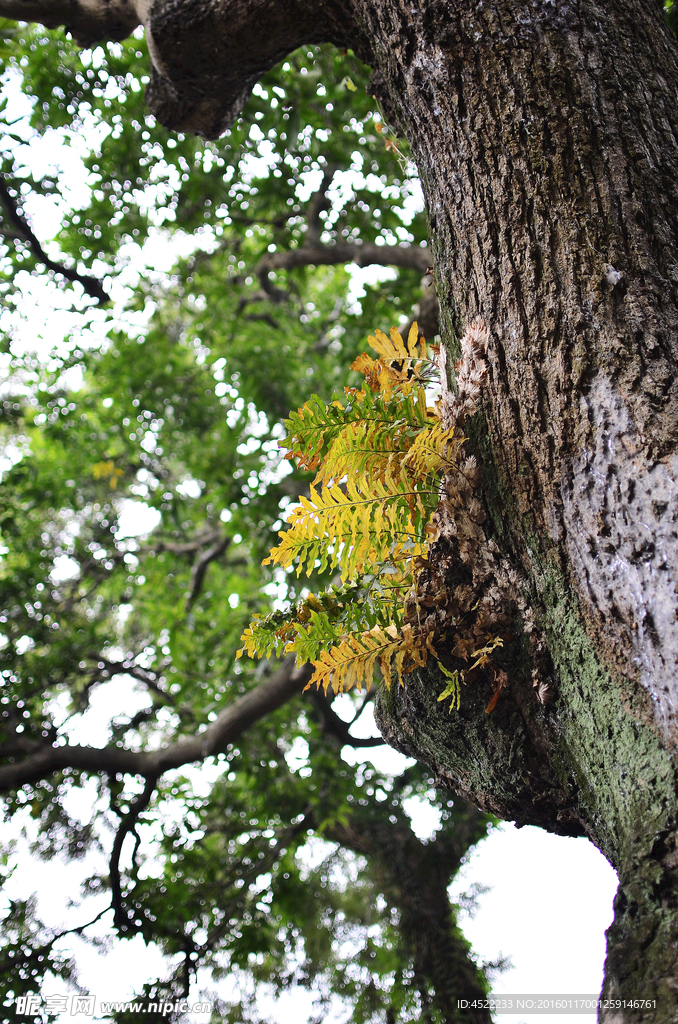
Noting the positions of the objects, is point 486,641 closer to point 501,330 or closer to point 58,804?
point 501,330

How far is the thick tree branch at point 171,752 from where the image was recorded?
148 inches

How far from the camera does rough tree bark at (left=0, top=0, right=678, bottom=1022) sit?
2.73 feet

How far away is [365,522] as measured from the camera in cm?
120

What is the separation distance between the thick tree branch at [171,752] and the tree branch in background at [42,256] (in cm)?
281

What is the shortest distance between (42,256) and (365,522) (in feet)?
12.8

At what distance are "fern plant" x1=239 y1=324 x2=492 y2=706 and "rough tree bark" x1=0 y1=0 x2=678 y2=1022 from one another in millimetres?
104

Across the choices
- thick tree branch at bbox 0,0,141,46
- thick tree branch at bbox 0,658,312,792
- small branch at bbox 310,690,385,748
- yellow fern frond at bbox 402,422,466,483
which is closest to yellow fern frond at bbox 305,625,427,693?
yellow fern frond at bbox 402,422,466,483

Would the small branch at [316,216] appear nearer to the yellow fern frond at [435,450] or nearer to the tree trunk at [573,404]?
the tree trunk at [573,404]

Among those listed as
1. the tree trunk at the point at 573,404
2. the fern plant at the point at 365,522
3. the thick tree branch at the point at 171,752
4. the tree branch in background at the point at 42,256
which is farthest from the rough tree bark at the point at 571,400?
the tree branch in background at the point at 42,256

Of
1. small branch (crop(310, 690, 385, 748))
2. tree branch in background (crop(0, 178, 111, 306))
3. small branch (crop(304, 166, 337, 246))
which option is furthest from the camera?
small branch (crop(310, 690, 385, 748))

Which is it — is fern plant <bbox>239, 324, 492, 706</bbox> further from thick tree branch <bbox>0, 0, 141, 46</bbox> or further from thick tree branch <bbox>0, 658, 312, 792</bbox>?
thick tree branch <bbox>0, 658, 312, 792</bbox>

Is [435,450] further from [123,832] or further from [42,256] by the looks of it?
[42,256]

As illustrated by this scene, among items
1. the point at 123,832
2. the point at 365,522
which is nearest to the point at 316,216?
the point at 365,522

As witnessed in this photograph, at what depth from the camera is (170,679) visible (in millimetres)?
4715
